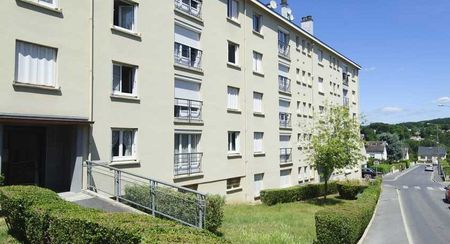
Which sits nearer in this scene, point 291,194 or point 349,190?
point 291,194

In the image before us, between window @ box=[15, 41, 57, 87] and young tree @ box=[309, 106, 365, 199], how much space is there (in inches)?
747

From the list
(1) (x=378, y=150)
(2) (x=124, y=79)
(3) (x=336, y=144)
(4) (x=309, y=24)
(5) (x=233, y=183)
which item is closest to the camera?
(2) (x=124, y=79)

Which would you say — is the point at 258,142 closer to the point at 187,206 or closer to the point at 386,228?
the point at 386,228

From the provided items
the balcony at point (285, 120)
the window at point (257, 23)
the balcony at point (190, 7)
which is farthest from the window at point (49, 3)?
the balcony at point (285, 120)

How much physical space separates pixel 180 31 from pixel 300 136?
18479mm

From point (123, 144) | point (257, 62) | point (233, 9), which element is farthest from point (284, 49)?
point (123, 144)

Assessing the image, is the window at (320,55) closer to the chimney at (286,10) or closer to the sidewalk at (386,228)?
the chimney at (286,10)

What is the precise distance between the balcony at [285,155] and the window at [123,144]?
16358mm

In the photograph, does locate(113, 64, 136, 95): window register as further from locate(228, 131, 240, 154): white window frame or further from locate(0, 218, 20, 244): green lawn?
locate(228, 131, 240, 154): white window frame

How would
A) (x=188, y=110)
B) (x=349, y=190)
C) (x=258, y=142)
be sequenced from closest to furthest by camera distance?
(x=188, y=110) < (x=258, y=142) < (x=349, y=190)

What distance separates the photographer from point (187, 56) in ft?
67.3

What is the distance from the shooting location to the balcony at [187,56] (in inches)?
778

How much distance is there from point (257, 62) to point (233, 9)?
14.5 feet

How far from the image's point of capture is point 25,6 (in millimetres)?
12695
